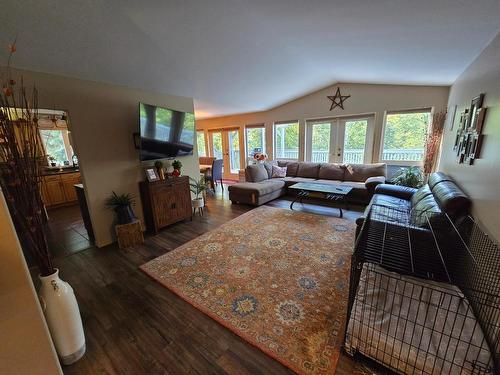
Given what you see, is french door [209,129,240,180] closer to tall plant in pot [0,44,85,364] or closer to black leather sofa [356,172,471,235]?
black leather sofa [356,172,471,235]

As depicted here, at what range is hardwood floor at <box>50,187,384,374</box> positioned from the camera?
1.34 meters

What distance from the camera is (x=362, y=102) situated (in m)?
4.86

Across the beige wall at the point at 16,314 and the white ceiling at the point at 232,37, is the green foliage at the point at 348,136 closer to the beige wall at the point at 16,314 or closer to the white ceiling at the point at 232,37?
the white ceiling at the point at 232,37

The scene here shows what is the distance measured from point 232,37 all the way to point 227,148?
197 inches

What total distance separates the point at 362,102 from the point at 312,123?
1285 mm

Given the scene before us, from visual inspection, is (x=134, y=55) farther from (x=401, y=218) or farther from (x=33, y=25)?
(x=401, y=218)

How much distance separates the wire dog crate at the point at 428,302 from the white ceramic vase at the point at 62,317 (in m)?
1.82

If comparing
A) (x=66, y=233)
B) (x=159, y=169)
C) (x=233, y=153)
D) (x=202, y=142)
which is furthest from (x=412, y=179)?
(x=202, y=142)

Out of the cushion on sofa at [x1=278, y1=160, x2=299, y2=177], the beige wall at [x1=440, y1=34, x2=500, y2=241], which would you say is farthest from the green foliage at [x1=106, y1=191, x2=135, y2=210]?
the cushion on sofa at [x1=278, y1=160, x2=299, y2=177]

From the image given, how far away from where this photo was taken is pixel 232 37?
2.52 metres

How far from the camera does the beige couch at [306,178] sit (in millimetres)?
4312

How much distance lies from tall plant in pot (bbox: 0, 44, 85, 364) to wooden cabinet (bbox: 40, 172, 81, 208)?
4368 millimetres

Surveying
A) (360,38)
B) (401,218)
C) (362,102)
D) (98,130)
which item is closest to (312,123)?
(362,102)

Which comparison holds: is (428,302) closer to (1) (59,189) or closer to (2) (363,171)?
(2) (363,171)
